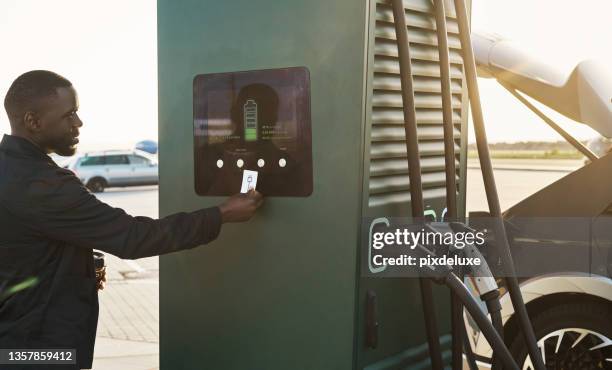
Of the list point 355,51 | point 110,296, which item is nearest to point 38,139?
point 355,51

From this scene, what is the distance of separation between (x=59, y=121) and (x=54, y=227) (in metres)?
0.34

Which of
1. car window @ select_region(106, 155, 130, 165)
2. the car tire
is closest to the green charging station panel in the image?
the car tire

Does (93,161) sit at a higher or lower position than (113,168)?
higher

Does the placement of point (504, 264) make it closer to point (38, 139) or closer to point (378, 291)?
point (378, 291)

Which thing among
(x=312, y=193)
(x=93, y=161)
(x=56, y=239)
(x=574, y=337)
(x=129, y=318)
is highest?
(x=93, y=161)

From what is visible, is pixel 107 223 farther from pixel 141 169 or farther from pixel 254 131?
pixel 141 169

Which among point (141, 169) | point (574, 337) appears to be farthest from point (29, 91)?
point (141, 169)

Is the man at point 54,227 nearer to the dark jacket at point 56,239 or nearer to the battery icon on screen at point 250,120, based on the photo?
the dark jacket at point 56,239

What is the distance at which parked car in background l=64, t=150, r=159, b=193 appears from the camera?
80.0 ft

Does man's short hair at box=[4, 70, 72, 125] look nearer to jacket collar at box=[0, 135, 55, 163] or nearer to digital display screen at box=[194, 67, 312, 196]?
jacket collar at box=[0, 135, 55, 163]

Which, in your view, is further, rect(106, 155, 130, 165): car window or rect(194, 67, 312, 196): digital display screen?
rect(106, 155, 130, 165): car window

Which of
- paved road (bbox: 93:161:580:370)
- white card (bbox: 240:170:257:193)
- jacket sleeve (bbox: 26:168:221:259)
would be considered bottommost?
paved road (bbox: 93:161:580:370)

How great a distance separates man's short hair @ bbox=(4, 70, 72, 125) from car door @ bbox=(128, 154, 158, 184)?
23.2 m

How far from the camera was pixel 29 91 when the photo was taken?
2.39 metres
